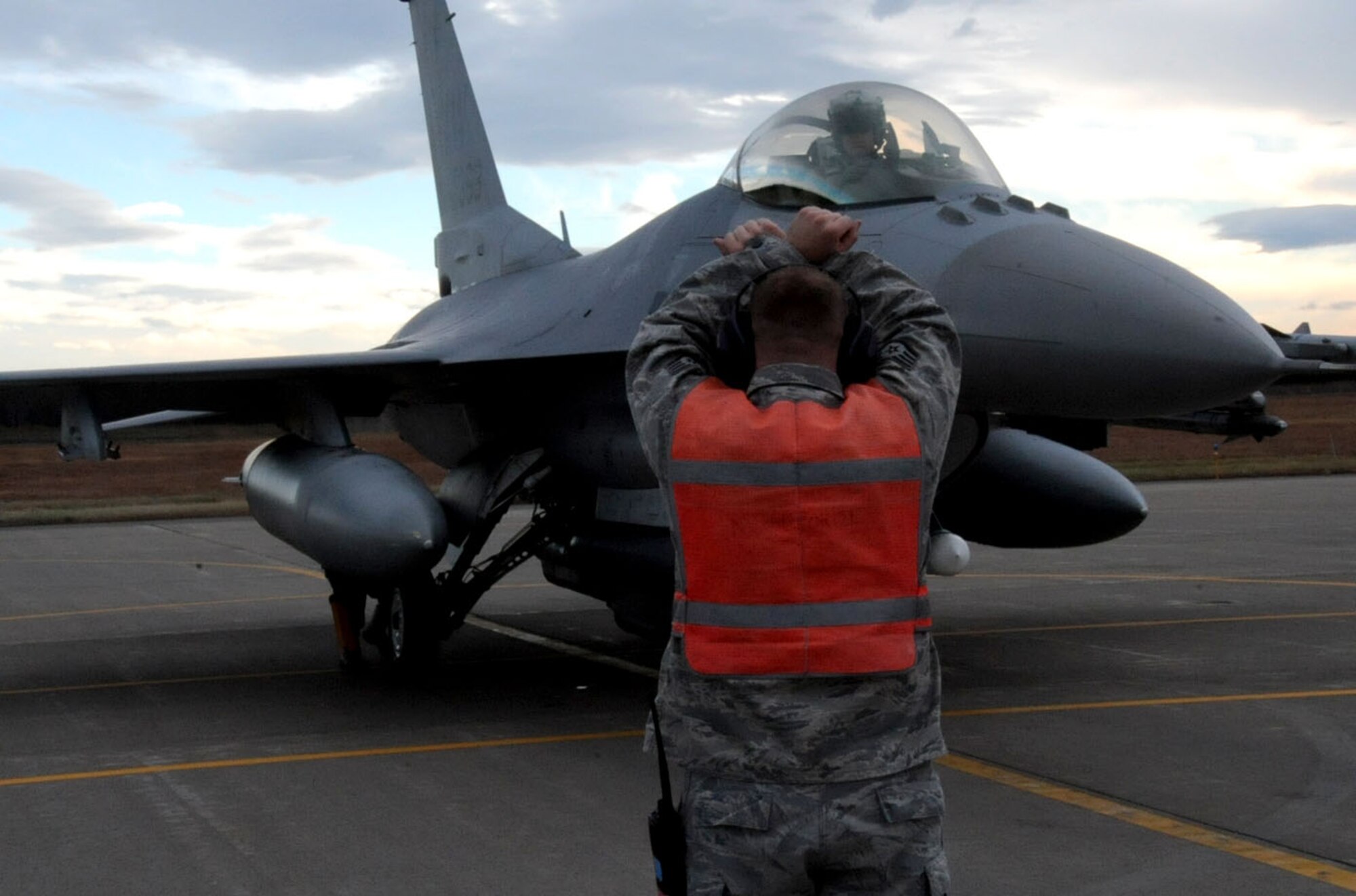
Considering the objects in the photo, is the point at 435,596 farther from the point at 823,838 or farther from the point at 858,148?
the point at 823,838

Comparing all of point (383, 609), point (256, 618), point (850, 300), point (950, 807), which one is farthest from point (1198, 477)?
point (850, 300)

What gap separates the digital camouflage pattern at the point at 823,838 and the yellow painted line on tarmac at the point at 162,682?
26.0 feet

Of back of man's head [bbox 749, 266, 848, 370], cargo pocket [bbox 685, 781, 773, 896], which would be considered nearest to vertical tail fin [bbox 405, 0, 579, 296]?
back of man's head [bbox 749, 266, 848, 370]

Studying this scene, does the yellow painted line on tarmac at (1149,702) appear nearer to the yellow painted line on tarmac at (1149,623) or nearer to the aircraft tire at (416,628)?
the yellow painted line on tarmac at (1149,623)

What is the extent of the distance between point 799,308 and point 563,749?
5.00 metres

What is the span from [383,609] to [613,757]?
3.36 m

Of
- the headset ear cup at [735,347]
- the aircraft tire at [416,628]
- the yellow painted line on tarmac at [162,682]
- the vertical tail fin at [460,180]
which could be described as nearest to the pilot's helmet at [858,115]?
the aircraft tire at [416,628]

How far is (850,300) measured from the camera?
314 centimetres

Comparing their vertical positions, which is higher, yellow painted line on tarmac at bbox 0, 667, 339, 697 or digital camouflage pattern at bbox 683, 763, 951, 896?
digital camouflage pattern at bbox 683, 763, 951, 896

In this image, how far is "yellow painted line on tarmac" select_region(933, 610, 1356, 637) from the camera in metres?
11.7

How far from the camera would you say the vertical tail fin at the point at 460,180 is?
40.6 ft

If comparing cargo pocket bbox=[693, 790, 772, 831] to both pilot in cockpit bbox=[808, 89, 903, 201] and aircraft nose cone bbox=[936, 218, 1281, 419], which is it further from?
pilot in cockpit bbox=[808, 89, 903, 201]

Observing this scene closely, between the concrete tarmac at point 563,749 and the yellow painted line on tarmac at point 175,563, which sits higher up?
the concrete tarmac at point 563,749

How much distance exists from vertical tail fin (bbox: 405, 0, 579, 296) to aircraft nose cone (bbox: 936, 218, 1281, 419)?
18.7 ft
